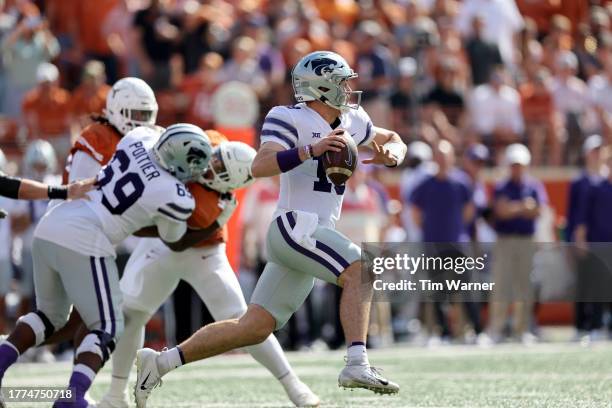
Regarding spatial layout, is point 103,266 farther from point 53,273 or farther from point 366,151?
point 366,151

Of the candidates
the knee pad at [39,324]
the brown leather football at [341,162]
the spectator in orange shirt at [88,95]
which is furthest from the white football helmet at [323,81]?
the spectator in orange shirt at [88,95]

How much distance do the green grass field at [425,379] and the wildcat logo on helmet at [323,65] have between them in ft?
6.15

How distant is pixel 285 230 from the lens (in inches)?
255

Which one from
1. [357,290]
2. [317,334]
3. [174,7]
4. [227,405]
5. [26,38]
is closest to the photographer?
[357,290]

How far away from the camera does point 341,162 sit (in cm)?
627

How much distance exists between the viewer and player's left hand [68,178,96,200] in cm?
678

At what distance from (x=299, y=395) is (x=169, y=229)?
1.17 m

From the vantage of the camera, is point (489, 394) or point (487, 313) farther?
point (487, 313)

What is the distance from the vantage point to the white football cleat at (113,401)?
7.39m

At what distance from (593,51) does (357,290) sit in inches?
388

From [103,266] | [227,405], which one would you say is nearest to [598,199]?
[227,405]

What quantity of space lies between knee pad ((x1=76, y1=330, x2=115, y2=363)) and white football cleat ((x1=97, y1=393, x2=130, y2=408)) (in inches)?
35.1

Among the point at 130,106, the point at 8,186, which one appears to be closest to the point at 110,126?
the point at 130,106

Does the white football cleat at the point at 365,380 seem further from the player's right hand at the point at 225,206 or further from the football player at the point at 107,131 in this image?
the football player at the point at 107,131
